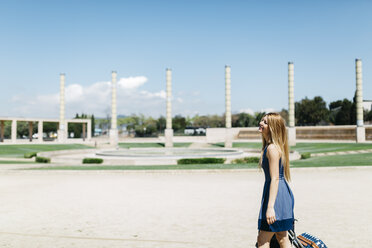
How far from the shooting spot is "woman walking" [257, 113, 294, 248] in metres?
3.62

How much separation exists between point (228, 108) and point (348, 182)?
36.5 m

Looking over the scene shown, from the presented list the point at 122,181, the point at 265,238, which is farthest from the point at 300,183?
the point at 265,238

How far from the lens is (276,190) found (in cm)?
363

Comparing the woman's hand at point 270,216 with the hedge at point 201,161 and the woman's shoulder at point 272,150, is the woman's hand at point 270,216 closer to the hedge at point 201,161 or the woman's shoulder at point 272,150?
the woman's shoulder at point 272,150

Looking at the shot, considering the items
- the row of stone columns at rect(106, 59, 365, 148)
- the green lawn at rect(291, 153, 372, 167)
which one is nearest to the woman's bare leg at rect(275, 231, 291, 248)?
the green lawn at rect(291, 153, 372, 167)

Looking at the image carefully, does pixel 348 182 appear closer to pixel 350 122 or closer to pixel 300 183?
pixel 300 183

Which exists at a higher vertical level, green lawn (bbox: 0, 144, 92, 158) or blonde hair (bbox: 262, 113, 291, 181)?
blonde hair (bbox: 262, 113, 291, 181)

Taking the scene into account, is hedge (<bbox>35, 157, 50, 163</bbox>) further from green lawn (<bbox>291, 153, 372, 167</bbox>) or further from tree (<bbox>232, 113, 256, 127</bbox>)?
tree (<bbox>232, 113, 256, 127</bbox>)

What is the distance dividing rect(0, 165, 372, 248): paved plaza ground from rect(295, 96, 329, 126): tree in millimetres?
74923

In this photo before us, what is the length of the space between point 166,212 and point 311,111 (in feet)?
277

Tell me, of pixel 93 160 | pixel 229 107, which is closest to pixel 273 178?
pixel 93 160

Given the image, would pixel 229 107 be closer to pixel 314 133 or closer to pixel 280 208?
pixel 314 133

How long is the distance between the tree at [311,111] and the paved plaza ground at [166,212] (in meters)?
74.9

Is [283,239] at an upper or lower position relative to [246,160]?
upper
